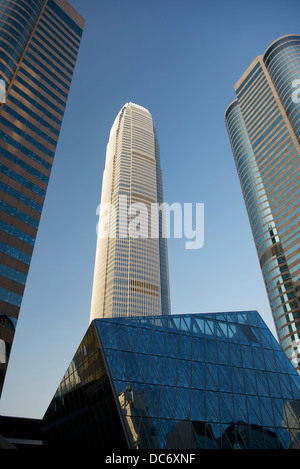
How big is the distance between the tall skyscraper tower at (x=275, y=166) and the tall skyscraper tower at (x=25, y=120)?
75.5m

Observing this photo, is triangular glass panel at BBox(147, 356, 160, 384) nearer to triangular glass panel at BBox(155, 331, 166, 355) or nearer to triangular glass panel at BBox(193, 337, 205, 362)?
triangular glass panel at BBox(155, 331, 166, 355)

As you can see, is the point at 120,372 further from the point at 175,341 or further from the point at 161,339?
the point at 175,341

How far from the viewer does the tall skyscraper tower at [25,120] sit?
173 ft

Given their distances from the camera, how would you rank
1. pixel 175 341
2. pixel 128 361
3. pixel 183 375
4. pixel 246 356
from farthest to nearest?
pixel 246 356 → pixel 175 341 → pixel 183 375 → pixel 128 361

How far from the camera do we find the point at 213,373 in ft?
122

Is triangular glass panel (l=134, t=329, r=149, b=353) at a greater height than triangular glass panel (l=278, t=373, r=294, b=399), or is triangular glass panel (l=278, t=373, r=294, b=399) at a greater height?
triangular glass panel (l=134, t=329, r=149, b=353)

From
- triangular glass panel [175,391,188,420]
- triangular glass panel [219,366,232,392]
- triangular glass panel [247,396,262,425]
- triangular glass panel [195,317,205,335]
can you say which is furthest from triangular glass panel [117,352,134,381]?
triangular glass panel [247,396,262,425]

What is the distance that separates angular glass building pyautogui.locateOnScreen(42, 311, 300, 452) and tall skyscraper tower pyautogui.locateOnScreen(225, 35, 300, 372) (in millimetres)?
60728

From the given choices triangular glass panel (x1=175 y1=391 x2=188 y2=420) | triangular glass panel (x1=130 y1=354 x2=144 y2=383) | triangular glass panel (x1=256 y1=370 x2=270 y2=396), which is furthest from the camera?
triangular glass panel (x1=256 y1=370 x2=270 y2=396)

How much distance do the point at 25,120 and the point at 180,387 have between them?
60.9 metres

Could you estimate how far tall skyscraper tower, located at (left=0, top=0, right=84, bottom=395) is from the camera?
52.7m

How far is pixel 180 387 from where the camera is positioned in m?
33.8

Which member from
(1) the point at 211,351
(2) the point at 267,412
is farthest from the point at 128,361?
(2) the point at 267,412

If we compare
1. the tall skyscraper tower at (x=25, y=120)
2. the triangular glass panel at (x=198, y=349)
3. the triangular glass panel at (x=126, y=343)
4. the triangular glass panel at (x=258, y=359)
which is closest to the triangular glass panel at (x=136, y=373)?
the triangular glass panel at (x=126, y=343)
